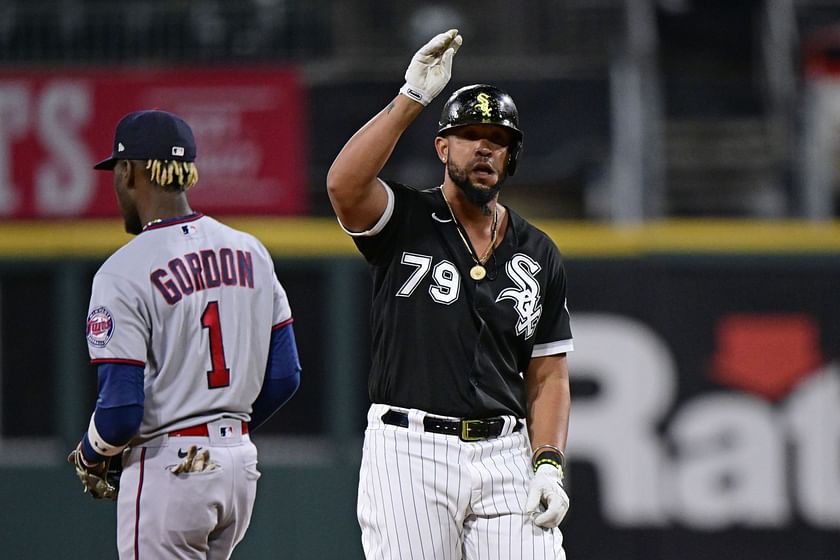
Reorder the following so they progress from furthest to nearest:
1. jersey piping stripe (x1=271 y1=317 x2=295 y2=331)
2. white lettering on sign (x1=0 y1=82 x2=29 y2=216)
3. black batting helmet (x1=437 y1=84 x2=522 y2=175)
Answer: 1. white lettering on sign (x1=0 y1=82 x2=29 y2=216)
2. jersey piping stripe (x1=271 y1=317 x2=295 y2=331)
3. black batting helmet (x1=437 y1=84 x2=522 y2=175)

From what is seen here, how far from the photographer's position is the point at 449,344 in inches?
127

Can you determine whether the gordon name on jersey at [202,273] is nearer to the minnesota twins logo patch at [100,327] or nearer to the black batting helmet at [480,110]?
the minnesota twins logo patch at [100,327]

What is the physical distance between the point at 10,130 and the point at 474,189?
413 centimetres

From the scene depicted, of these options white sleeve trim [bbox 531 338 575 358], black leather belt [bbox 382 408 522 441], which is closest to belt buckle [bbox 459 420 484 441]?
black leather belt [bbox 382 408 522 441]

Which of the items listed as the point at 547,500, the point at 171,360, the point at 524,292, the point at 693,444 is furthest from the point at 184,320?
the point at 693,444

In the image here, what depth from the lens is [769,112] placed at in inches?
370

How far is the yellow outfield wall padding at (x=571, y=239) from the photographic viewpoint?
631cm

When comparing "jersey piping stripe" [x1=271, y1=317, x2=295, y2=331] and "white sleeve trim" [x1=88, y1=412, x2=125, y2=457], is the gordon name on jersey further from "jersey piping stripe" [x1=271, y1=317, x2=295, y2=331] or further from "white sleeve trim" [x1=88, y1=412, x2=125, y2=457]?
"white sleeve trim" [x1=88, y1=412, x2=125, y2=457]

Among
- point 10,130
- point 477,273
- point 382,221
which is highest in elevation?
point 10,130

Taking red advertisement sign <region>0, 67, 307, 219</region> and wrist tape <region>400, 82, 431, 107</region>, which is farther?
red advertisement sign <region>0, 67, 307, 219</region>

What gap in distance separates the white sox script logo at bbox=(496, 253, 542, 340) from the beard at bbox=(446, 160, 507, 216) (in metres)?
0.18

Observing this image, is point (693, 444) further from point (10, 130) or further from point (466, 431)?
point (10, 130)

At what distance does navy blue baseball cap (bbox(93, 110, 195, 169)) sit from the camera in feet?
11.0

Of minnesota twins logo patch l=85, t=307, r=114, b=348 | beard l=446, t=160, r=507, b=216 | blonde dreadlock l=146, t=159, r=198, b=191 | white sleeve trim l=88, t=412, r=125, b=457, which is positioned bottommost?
white sleeve trim l=88, t=412, r=125, b=457
